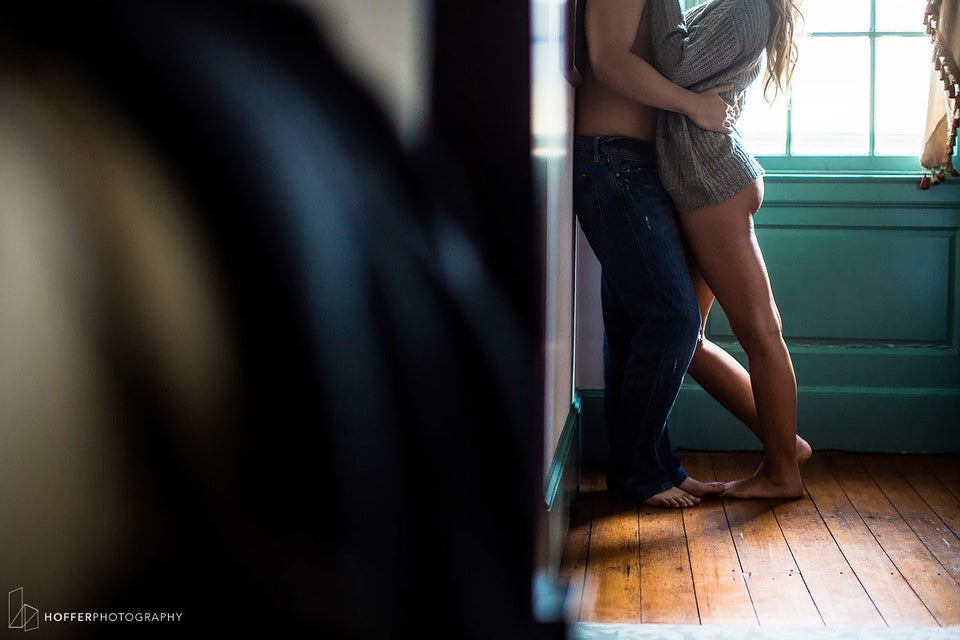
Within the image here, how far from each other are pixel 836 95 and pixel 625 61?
1.04 metres

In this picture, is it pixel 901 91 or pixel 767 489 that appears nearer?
pixel 767 489

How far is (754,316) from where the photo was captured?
1.93 meters

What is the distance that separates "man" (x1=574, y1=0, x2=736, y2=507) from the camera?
1806mm

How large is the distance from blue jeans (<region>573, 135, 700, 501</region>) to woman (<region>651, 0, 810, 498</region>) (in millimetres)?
57

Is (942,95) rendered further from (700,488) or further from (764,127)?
(700,488)

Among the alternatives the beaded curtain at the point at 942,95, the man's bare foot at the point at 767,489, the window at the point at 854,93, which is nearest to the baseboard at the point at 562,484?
the man's bare foot at the point at 767,489

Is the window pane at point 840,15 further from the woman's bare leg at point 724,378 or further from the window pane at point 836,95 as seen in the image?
the woman's bare leg at point 724,378

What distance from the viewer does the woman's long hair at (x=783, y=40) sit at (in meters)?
1.88

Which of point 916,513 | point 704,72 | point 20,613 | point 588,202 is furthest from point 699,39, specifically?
point 20,613

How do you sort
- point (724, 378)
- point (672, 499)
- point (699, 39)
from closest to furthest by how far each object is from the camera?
point (699, 39) < point (672, 499) < point (724, 378)

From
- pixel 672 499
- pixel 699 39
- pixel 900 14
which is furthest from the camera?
pixel 900 14

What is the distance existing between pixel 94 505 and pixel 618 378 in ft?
4.20

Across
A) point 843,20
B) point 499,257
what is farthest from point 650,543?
point 843,20

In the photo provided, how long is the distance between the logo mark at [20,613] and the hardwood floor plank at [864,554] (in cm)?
120
